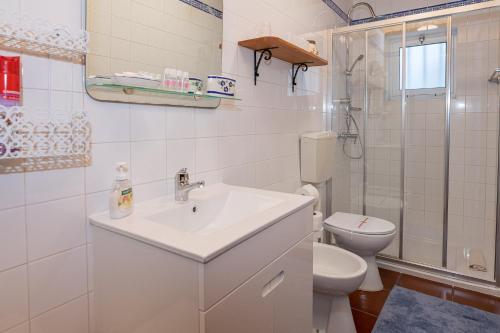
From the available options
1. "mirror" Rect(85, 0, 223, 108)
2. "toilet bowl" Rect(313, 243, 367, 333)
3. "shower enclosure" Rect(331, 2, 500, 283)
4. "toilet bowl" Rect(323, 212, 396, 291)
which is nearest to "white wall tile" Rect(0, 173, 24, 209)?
"mirror" Rect(85, 0, 223, 108)

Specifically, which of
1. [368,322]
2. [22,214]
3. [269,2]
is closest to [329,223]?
[368,322]

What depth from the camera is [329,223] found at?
91.8 inches

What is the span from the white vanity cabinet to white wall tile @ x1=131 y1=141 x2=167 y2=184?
225 millimetres

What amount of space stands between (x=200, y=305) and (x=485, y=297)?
89.7 inches

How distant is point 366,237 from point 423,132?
124 centimetres

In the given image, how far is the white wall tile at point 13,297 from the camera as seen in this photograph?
0.85 meters

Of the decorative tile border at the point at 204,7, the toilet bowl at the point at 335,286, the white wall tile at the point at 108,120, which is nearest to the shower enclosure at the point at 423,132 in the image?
the toilet bowl at the point at 335,286

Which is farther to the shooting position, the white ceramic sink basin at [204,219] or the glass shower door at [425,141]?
the glass shower door at [425,141]

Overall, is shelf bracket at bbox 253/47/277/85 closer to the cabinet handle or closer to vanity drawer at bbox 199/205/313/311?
vanity drawer at bbox 199/205/313/311

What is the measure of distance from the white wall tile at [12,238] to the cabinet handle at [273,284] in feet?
2.27

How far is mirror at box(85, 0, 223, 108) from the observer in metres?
1.02

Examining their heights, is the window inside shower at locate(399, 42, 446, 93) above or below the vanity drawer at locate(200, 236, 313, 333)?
above

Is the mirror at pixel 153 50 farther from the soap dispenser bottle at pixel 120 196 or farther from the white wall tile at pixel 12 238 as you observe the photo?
the white wall tile at pixel 12 238

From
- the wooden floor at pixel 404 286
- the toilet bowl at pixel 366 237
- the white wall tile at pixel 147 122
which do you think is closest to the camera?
the white wall tile at pixel 147 122
